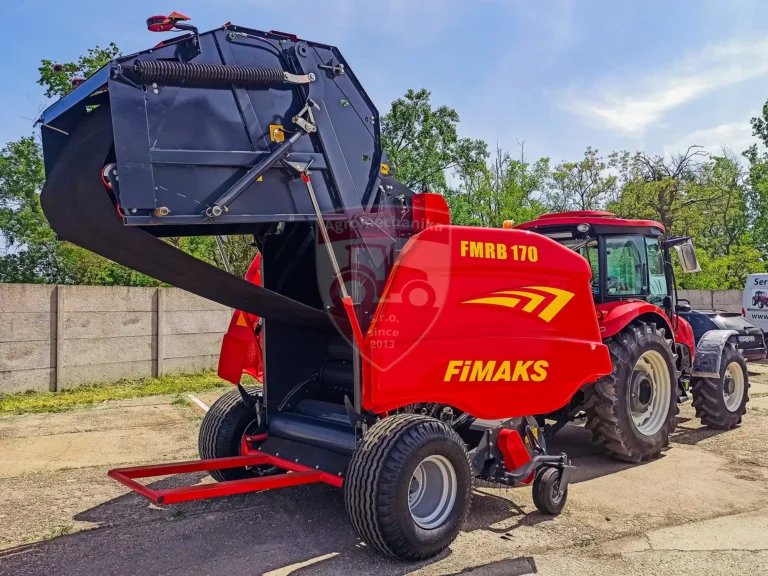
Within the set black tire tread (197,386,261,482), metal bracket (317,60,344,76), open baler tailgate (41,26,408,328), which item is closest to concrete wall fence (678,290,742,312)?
black tire tread (197,386,261,482)

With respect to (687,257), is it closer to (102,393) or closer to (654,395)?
(654,395)

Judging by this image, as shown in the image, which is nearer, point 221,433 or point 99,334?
point 221,433

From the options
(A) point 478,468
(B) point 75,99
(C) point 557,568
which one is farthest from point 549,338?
(B) point 75,99

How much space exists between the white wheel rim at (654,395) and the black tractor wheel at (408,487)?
3093 mm

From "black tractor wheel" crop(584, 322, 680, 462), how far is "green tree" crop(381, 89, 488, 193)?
66.7ft

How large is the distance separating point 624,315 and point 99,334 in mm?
7693

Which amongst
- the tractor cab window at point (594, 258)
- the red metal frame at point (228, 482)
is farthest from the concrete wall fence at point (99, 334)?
the tractor cab window at point (594, 258)

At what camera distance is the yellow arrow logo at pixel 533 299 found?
4.44 m

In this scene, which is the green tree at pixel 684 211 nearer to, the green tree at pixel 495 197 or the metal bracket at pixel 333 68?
the green tree at pixel 495 197

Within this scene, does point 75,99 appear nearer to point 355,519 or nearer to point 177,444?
point 355,519

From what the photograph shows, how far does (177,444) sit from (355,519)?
149 inches

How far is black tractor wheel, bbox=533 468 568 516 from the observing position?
4.71 meters

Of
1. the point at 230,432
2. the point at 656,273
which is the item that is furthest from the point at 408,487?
the point at 656,273

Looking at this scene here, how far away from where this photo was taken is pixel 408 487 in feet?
12.7
